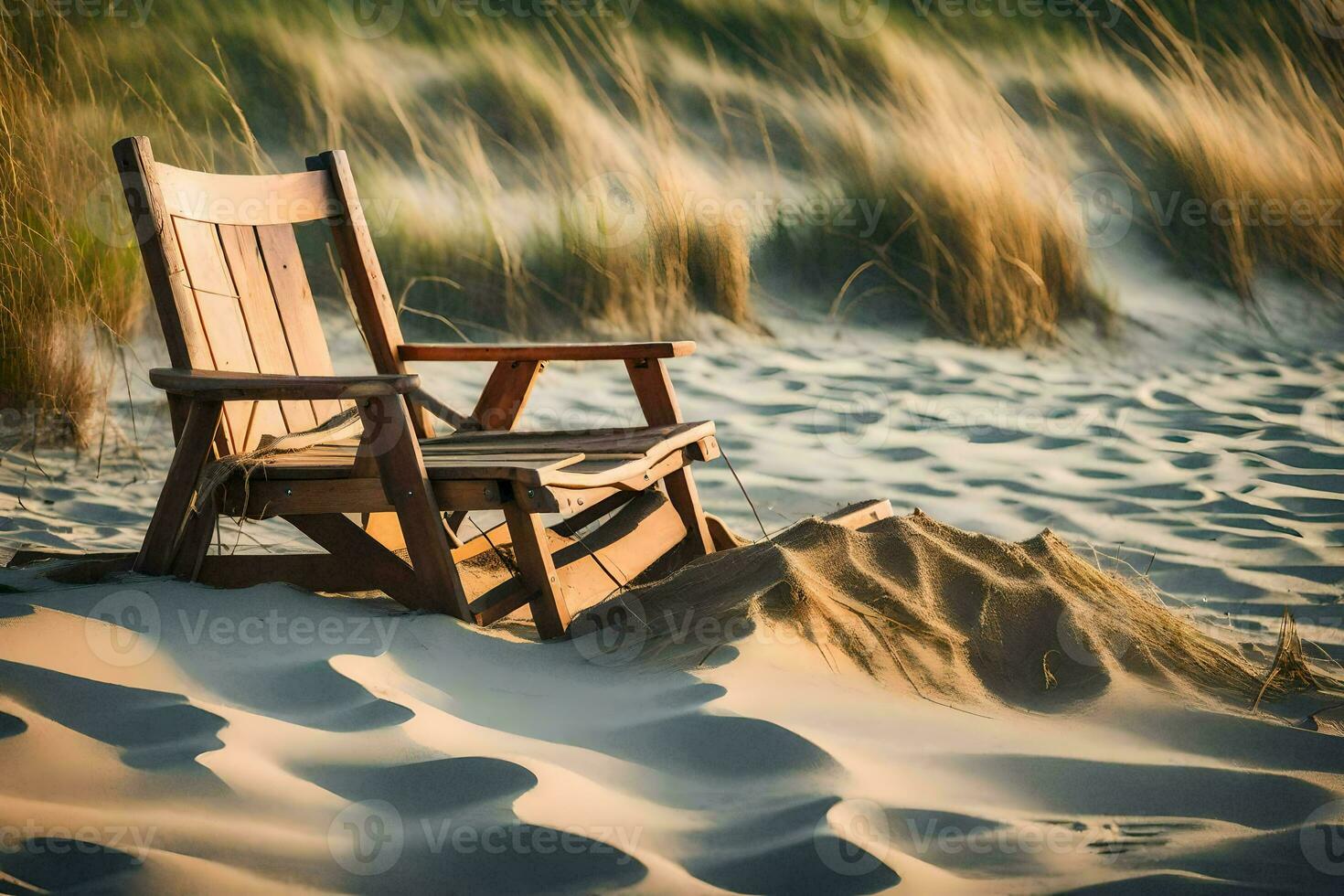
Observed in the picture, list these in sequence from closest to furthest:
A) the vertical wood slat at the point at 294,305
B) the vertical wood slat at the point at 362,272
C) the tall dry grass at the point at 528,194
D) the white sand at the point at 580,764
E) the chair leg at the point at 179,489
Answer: the white sand at the point at 580,764, the chair leg at the point at 179,489, the vertical wood slat at the point at 294,305, the vertical wood slat at the point at 362,272, the tall dry grass at the point at 528,194

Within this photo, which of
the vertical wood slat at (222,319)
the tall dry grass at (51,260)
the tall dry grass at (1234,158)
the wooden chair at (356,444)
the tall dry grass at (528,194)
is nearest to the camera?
the wooden chair at (356,444)

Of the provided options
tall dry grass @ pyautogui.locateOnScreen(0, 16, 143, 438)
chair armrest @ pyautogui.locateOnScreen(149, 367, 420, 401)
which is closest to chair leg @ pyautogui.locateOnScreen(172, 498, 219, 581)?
chair armrest @ pyautogui.locateOnScreen(149, 367, 420, 401)

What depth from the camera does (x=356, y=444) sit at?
323cm

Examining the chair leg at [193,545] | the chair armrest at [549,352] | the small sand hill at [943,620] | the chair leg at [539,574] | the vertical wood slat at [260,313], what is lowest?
the small sand hill at [943,620]

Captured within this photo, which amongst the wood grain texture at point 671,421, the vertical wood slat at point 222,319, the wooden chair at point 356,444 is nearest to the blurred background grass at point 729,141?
the wooden chair at point 356,444

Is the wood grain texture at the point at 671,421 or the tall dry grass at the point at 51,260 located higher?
the tall dry grass at the point at 51,260

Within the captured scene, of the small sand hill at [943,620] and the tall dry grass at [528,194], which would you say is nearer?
the small sand hill at [943,620]

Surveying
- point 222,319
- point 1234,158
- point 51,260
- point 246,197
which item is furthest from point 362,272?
point 1234,158

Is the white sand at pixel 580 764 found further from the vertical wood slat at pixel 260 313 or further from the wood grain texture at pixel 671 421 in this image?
the wood grain texture at pixel 671 421

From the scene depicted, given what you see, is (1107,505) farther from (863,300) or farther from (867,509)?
(863,300)

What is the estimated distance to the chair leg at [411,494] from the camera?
107 inches

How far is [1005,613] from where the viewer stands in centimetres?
284

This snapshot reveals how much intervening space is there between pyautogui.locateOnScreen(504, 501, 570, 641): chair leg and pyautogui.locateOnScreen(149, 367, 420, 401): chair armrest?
14.4 inches

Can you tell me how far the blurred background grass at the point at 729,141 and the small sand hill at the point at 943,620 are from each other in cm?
322
